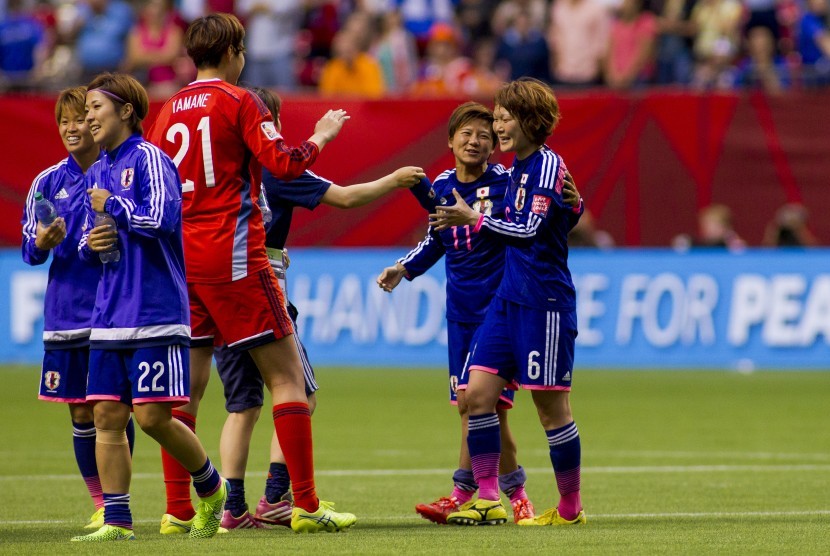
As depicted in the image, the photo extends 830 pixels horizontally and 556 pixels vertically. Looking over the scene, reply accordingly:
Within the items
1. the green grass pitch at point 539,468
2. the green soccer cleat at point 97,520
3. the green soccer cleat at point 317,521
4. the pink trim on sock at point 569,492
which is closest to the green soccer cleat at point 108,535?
the green grass pitch at point 539,468

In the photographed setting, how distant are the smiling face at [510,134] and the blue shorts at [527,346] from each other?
77 cm

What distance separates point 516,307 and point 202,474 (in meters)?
1.74

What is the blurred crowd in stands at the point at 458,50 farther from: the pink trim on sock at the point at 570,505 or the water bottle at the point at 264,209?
the pink trim on sock at the point at 570,505

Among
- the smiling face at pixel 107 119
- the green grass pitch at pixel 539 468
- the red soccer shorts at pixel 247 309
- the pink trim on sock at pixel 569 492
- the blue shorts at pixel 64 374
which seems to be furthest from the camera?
the blue shorts at pixel 64 374

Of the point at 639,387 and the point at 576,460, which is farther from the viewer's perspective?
the point at 639,387

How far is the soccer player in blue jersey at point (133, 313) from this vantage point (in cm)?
671

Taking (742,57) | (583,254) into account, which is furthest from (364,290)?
(742,57)

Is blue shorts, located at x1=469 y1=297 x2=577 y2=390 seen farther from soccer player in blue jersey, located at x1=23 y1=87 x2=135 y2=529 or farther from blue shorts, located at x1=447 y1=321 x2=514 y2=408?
soccer player in blue jersey, located at x1=23 y1=87 x2=135 y2=529

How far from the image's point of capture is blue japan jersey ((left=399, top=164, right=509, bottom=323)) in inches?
313

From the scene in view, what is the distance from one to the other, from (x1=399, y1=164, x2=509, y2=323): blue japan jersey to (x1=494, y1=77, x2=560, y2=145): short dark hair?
1.73ft

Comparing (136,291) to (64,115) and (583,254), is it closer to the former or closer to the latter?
(64,115)

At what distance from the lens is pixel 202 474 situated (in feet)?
23.1

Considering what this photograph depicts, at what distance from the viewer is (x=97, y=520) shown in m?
7.52

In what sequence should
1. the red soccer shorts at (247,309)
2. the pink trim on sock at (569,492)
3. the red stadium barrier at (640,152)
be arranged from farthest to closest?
the red stadium barrier at (640,152)
the pink trim on sock at (569,492)
the red soccer shorts at (247,309)
